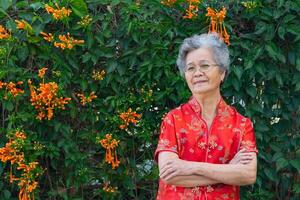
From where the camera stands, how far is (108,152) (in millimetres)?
4051

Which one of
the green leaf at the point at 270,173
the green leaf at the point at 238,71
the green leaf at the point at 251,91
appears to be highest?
the green leaf at the point at 238,71

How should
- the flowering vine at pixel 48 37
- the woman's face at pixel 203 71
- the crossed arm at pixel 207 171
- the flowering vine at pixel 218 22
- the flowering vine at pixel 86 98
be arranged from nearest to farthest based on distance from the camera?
the crossed arm at pixel 207 171
the woman's face at pixel 203 71
the flowering vine at pixel 218 22
the flowering vine at pixel 48 37
the flowering vine at pixel 86 98

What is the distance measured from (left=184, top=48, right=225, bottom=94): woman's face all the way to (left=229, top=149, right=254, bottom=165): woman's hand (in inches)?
13.7

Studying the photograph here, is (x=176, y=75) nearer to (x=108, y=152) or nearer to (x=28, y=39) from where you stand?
(x=108, y=152)

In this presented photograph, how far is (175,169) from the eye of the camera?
3.01 m

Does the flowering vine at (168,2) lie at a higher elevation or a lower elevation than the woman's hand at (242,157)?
higher

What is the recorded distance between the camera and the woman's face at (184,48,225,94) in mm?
3084

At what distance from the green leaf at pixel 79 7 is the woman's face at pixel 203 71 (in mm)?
1094

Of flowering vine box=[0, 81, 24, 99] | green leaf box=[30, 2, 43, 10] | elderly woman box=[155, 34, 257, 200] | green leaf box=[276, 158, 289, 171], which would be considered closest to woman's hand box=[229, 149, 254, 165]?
elderly woman box=[155, 34, 257, 200]

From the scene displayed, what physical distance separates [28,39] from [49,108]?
459 millimetres

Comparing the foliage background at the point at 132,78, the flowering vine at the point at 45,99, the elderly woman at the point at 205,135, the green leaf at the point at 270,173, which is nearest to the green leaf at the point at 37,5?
the foliage background at the point at 132,78

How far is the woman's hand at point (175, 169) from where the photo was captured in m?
3.00

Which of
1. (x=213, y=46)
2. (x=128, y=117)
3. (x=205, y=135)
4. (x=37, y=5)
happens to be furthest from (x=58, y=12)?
(x=205, y=135)

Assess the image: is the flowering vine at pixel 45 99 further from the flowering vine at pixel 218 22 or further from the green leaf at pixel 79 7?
the flowering vine at pixel 218 22
